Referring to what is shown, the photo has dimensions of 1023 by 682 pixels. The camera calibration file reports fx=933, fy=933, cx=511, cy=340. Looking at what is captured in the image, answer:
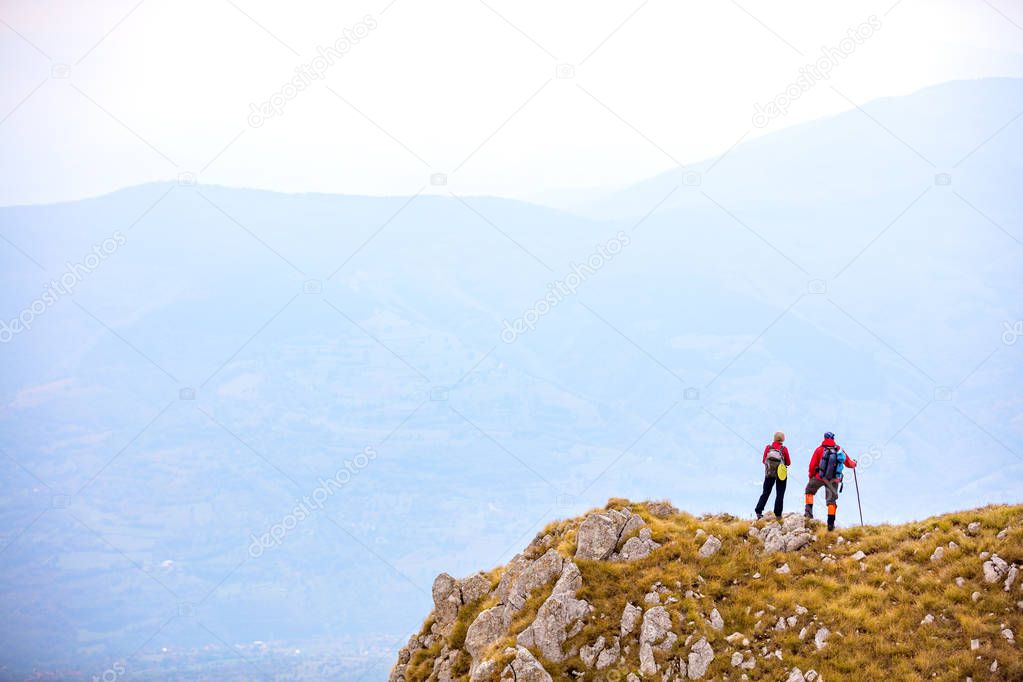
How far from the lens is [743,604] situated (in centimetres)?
3662

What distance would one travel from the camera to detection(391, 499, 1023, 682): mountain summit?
107 feet

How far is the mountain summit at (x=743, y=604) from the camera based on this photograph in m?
32.6

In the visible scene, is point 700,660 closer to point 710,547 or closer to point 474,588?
point 710,547

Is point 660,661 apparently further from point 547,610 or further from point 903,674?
point 903,674

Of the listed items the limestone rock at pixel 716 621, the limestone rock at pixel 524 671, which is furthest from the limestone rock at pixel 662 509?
the limestone rock at pixel 524 671

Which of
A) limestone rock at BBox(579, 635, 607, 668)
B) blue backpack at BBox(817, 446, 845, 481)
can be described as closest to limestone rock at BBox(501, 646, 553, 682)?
limestone rock at BBox(579, 635, 607, 668)

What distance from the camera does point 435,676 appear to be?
40969 millimetres

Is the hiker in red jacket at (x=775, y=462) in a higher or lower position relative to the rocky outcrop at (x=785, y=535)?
higher

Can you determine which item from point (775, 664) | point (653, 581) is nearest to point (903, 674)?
point (775, 664)

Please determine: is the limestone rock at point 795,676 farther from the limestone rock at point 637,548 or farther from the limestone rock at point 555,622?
the limestone rock at point 637,548

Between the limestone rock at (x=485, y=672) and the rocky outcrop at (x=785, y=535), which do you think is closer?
the limestone rock at (x=485, y=672)

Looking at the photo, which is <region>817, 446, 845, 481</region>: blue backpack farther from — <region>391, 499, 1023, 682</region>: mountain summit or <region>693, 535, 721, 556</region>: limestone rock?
<region>693, 535, 721, 556</region>: limestone rock

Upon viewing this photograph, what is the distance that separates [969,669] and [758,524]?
458 inches

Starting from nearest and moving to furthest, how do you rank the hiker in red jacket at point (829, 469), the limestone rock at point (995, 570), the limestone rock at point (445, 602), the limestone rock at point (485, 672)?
1. the limestone rock at point (995, 570)
2. the limestone rock at point (485, 672)
3. the hiker in red jacket at point (829, 469)
4. the limestone rock at point (445, 602)
